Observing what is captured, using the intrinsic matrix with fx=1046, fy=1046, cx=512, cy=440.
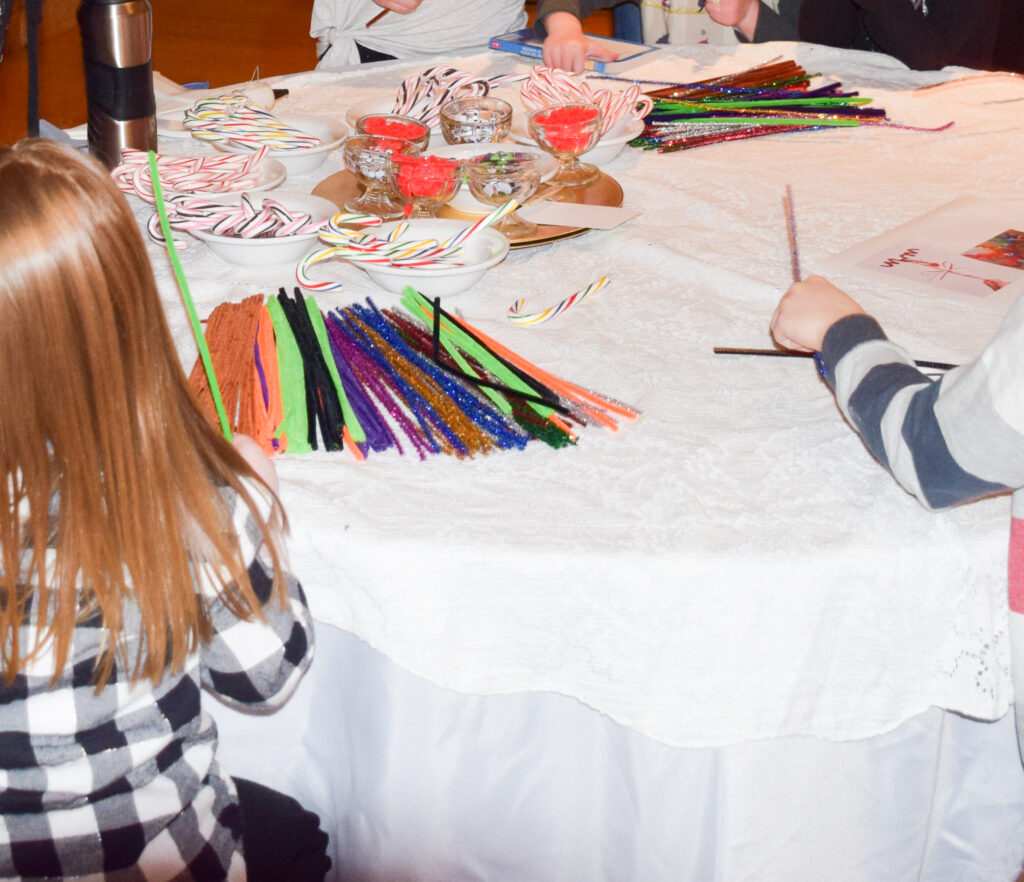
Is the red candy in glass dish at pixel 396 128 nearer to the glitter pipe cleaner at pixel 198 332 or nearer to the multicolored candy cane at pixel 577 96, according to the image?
the multicolored candy cane at pixel 577 96

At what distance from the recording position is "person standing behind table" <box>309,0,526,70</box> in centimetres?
232

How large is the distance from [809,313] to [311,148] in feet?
2.85

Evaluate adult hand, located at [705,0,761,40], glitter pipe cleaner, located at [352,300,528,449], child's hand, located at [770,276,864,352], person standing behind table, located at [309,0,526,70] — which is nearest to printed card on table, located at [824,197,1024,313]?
child's hand, located at [770,276,864,352]

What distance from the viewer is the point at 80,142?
1741 millimetres

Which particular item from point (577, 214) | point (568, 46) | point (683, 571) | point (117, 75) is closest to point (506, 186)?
point (577, 214)

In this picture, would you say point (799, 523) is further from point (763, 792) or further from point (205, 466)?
point (205, 466)

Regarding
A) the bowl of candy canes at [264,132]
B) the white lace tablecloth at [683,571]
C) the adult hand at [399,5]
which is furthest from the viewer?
the adult hand at [399,5]

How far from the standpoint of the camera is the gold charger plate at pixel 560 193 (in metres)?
1.40

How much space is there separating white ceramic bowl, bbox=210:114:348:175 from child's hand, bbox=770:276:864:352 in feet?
2.69

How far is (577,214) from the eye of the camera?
1.38 meters

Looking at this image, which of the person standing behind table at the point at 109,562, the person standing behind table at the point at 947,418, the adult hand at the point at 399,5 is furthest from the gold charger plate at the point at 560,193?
the adult hand at the point at 399,5

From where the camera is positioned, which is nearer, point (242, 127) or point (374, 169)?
point (374, 169)

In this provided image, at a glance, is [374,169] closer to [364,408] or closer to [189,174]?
[189,174]

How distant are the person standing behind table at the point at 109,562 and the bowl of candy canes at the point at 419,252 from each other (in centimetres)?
Answer: 36
